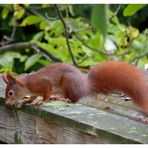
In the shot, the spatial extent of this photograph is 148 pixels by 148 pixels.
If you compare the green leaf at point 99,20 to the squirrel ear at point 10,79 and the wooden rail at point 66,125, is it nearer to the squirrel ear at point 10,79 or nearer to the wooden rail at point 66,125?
the wooden rail at point 66,125

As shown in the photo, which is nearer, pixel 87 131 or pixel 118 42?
pixel 87 131

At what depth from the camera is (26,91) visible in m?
1.96

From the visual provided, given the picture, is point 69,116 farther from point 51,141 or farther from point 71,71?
point 71,71

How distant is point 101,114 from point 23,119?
0.87 feet

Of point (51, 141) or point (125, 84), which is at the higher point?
point (125, 84)

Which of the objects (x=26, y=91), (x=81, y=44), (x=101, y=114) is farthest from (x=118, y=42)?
(x=101, y=114)

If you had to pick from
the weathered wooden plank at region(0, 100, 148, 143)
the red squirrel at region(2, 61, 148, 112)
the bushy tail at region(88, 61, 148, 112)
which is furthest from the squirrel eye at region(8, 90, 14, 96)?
the bushy tail at region(88, 61, 148, 112)

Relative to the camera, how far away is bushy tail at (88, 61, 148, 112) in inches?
59.4

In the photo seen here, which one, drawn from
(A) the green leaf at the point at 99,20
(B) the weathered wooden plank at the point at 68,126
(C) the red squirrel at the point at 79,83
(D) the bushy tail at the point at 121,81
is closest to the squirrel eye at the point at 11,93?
(C) the red squirrel at the point at 79,83

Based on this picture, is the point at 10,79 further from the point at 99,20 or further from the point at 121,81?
the point at 99,20

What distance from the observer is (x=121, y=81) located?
1623mm

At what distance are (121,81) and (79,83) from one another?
238mm

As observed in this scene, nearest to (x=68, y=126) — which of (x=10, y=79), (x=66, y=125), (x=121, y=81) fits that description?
(x=66, y=125)

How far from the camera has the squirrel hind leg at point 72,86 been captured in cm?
177
